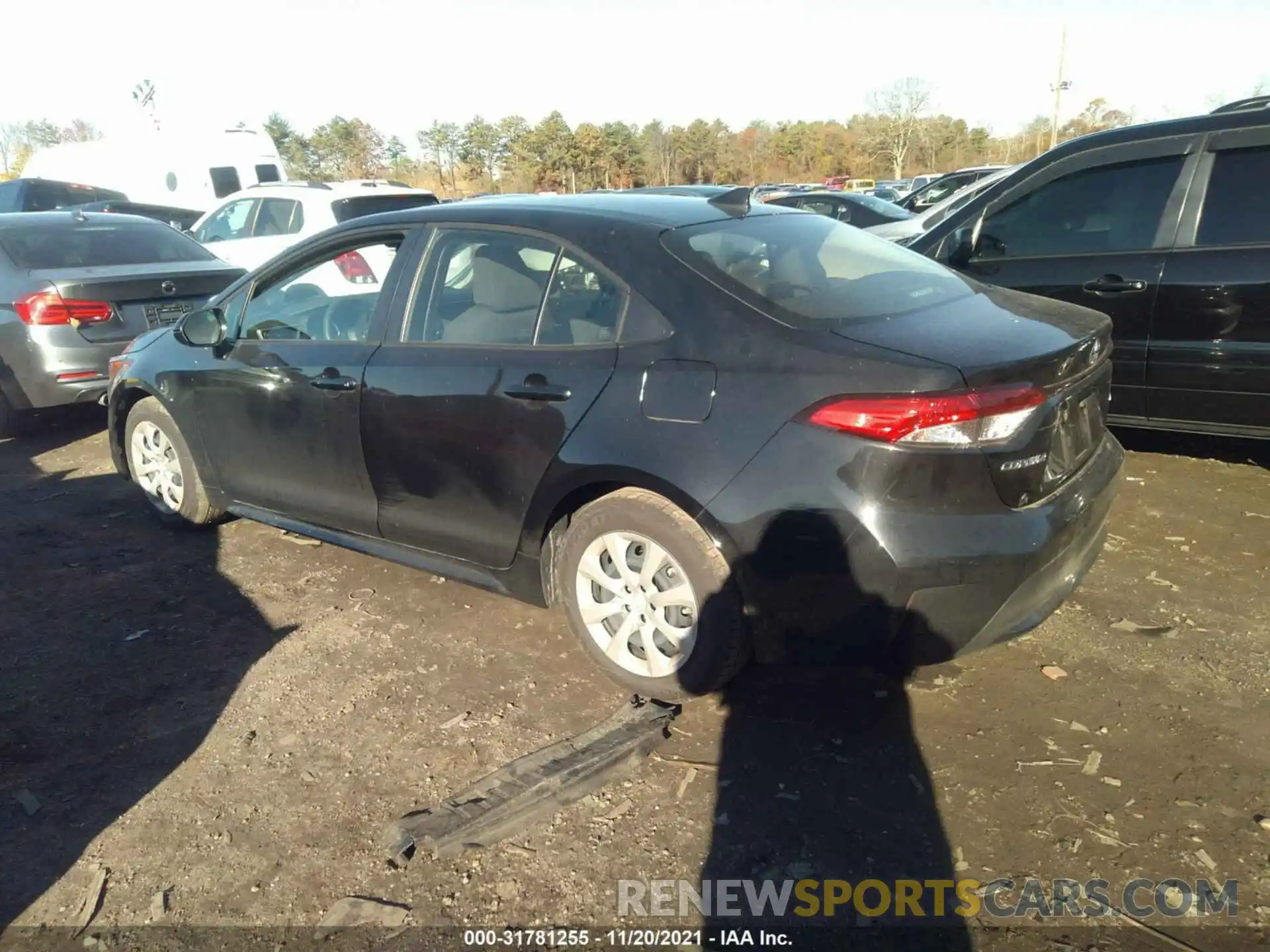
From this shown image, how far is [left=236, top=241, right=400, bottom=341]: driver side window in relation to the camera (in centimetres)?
389

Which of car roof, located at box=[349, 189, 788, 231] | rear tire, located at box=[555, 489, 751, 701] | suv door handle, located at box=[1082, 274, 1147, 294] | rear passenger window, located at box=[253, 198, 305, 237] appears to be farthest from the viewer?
rear passenger window, located at box=[253, 198, 305, 237]

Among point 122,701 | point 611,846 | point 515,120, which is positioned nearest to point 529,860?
point 611,846

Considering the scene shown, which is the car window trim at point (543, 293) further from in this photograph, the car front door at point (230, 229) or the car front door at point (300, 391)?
the car front door at point (230, 229)

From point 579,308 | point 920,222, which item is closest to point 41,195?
point 920,222

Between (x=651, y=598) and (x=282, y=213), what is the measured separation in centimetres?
866

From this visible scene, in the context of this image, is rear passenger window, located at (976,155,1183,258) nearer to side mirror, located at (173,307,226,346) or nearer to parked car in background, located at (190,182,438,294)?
side mirror, located at (173,307,226,346)

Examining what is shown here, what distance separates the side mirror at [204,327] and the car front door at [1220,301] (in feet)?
15.0

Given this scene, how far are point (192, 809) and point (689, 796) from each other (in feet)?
4.90

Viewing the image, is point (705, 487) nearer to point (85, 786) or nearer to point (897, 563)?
point (897, 563)

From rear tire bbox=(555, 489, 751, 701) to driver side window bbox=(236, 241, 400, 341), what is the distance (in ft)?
4.68

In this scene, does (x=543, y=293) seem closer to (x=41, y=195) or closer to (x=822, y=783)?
(x=822, y=783)

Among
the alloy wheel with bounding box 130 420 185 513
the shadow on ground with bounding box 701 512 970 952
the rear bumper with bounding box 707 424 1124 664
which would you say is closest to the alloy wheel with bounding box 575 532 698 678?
the shadow on ground with bounding box 701 512 970 952

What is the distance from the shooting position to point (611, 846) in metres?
2.55

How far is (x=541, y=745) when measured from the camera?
119 inches
